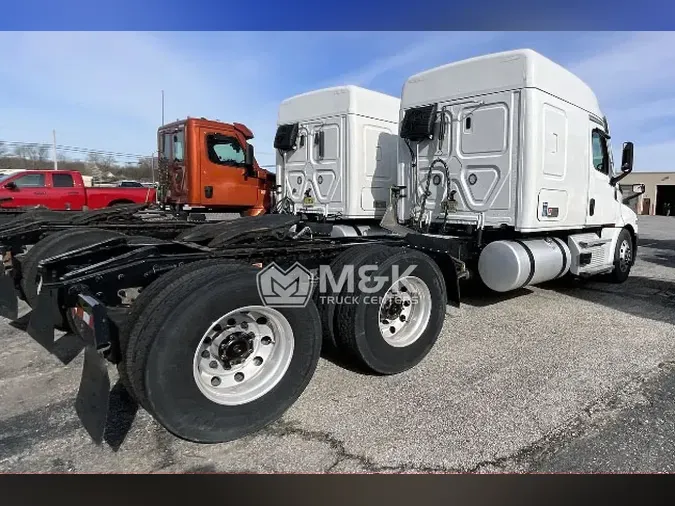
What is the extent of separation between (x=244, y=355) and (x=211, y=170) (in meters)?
7.36

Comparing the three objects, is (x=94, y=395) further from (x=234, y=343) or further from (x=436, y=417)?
(x=436, y=417)

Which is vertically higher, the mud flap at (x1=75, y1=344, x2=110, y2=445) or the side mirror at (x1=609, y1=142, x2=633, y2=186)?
the side mirror at (x1=609, y1=142, x2=633, y2=186)

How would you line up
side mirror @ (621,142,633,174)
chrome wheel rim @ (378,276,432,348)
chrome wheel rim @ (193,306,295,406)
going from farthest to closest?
side mirror @ (621,142,633,174), chrome wheel rim @ (378,276,432,348), chrome wheel rim @ (193,306,295,406)

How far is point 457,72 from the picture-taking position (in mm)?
6266

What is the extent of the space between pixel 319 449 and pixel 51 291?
207 centimetres

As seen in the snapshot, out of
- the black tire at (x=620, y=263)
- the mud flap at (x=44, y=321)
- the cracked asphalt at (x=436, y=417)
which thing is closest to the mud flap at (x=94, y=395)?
the cracked asphalt at (x=436, y=417)

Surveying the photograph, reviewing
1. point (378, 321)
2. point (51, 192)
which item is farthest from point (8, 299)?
point (51, 192)

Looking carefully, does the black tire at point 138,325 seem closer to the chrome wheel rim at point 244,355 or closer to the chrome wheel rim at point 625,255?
the chrome wheel rim at point 244,355

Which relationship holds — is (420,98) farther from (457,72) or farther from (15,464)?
(15,464)

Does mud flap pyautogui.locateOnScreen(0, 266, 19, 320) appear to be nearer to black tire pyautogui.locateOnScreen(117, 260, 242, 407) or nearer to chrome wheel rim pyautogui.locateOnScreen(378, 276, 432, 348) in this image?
black tire pyautogui.locateOnScreen(117, 260, 242, 407)

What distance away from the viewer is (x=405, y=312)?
4.20m

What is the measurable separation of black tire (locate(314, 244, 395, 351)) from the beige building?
5422 centimetres

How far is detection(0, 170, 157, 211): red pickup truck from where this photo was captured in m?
14.0

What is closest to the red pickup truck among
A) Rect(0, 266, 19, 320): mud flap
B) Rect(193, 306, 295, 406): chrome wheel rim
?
Rect(0, 266, 19, 320): mud flap
